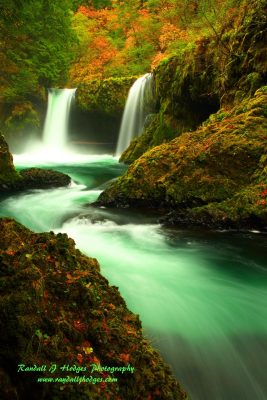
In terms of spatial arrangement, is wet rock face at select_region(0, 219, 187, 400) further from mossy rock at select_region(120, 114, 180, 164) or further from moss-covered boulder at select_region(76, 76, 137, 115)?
moss-covered boulder at select_region(76, 76, 137, 115)

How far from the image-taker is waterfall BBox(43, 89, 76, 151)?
19.4 m

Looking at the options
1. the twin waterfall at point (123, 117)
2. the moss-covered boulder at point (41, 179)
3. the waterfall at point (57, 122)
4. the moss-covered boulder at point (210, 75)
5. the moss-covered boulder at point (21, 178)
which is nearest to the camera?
the moss-covered boulder at point (210, 75)

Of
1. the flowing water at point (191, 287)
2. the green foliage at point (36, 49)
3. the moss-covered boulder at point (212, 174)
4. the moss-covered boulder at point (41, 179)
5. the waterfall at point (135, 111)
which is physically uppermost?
the green foliage at point (36, 49)

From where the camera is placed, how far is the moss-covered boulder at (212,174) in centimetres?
596

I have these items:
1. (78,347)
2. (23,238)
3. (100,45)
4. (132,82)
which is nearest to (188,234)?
(23,238)

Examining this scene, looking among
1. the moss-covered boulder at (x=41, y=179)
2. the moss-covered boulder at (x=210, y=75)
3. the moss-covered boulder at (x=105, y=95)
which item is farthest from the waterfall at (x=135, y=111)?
the moss-covered boulder at (x=41, y=179)

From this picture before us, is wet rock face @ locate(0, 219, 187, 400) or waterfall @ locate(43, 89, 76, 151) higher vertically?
waterfall @ locate(43, 89, 76, 151)

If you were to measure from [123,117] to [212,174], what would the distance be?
11193mm

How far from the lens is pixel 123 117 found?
1688cm

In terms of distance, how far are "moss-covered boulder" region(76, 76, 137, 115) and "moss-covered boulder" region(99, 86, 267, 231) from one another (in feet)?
32.5

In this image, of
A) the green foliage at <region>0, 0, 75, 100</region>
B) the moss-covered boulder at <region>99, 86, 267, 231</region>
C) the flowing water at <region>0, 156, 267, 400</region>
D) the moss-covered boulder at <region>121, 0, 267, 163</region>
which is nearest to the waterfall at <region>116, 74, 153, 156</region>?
the moss-covered boulder at <region>121, 0, 267, 163</region>

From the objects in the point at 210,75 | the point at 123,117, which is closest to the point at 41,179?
the point at 210,75

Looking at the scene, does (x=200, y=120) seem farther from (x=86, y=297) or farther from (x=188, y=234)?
(x=86, y=297)

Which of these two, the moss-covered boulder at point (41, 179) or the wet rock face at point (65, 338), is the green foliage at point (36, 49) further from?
the wet rock face at point (65, 338)
